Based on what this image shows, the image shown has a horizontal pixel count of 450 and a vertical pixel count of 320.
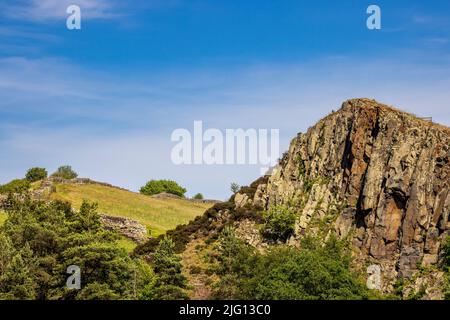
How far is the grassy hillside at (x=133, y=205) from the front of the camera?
142625mm

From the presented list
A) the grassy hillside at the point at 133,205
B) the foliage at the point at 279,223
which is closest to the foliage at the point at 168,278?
the foliage at the point at 279,223

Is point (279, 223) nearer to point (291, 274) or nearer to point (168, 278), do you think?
point (291, 274)

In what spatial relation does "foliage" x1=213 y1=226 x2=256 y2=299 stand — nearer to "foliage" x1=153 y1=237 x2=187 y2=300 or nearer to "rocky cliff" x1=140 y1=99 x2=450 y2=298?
"foliage" x1=153 y1=237 x2=187 y2=300

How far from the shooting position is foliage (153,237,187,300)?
7406cm

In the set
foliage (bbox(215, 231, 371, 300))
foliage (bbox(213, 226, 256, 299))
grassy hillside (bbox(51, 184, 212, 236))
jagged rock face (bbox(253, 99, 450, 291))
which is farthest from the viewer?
grassy hillside (bbox(51, 184, 212, 236))

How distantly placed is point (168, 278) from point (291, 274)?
1238 cm

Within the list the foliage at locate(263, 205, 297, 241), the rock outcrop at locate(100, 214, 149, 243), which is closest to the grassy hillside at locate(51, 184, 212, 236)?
the rock outcrop at locate(100, 214, 149, 243)

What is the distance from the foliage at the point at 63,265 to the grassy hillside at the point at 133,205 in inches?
1699

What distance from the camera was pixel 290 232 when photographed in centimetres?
9256

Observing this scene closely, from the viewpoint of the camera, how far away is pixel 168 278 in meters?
75.8

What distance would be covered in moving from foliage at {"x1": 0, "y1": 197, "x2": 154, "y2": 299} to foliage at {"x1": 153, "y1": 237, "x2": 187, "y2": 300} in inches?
99.9

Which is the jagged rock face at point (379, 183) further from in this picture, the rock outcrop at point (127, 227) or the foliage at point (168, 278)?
the rock outcrop at point (127, 227)
